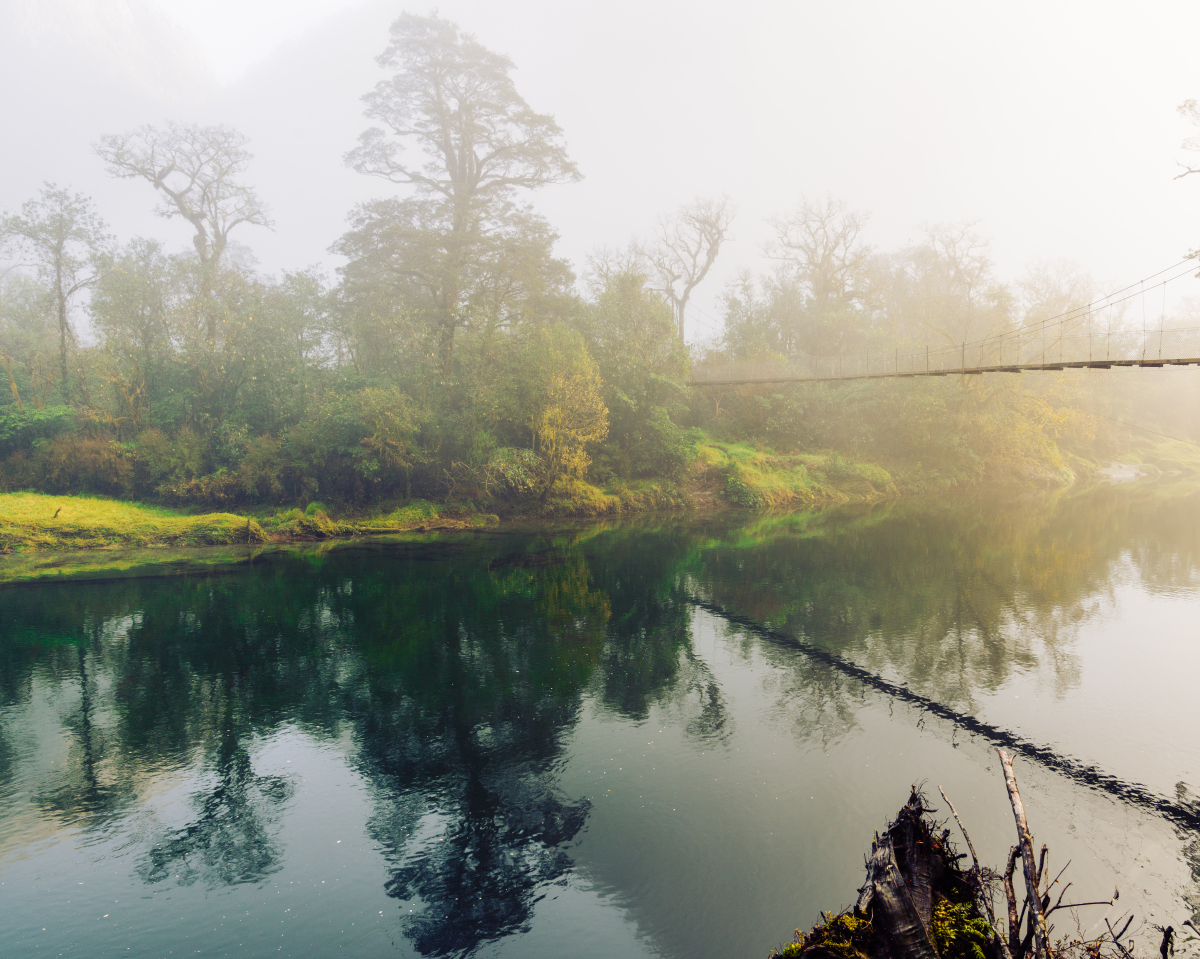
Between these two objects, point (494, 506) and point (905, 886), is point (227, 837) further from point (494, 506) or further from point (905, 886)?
point (494, 506)

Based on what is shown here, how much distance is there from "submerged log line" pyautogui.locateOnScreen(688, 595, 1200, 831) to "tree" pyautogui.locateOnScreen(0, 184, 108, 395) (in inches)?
1241

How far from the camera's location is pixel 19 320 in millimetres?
38750

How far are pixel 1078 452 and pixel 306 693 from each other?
173 ft

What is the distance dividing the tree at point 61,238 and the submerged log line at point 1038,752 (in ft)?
103

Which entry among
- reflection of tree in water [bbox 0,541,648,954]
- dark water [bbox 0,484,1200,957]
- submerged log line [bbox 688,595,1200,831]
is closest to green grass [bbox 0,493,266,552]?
dark water [bbox 0,484,1200,957]

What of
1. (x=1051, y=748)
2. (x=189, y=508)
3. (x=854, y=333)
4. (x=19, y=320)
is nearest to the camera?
(x=1051, y=748)

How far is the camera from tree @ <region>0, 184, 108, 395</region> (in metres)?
26.7

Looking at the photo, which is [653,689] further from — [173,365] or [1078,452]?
[1078,452]

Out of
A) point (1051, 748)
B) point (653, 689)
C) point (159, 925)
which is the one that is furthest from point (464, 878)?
point (1051, 748)

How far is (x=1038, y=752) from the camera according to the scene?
7855 millimetres

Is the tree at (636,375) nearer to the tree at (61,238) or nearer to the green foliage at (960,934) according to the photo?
the tree at (61,238)

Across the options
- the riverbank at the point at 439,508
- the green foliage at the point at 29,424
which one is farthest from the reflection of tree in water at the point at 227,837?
the green foliage at the point at 29,424

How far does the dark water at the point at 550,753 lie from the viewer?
555 cm

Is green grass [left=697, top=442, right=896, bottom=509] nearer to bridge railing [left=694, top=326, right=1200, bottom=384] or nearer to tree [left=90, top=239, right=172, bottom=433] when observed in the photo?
bridge railing [left=694, top=326, right=1200, bottom=384]
